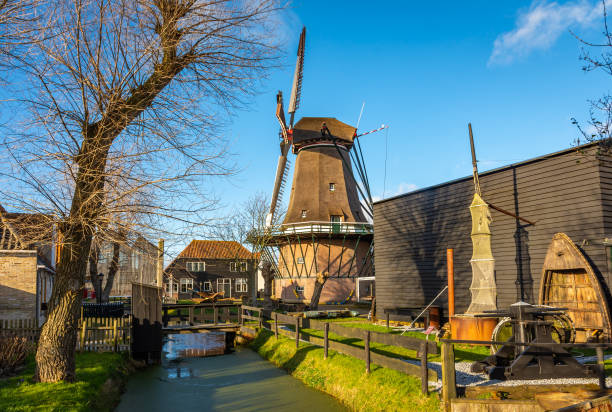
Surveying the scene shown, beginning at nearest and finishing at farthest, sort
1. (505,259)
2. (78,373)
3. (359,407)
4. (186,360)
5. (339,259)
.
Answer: (359,407) < (78,373) < (505,259) < (186,360) < (339,259)

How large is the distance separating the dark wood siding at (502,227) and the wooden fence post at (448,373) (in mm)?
5858

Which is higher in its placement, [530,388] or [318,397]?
[530,388]

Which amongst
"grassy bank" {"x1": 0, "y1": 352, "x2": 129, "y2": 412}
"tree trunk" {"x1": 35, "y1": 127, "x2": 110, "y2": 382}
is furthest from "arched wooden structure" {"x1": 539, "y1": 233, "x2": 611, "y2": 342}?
"tree trunk" {"x1": 35, "y1": 127, "x2": 110, "y2": 382}

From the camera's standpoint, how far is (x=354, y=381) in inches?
360

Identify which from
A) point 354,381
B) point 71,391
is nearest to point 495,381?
point 354,381

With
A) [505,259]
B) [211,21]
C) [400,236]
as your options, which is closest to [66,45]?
[211,21]

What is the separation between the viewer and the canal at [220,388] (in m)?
9.19

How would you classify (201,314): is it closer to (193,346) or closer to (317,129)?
(193,346)

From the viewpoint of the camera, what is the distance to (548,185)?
12.6m

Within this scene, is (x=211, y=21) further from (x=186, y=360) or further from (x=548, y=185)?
(x=186, y=360)

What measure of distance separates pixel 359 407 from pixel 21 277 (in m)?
13.9

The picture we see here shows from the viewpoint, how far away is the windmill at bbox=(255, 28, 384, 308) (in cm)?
3147

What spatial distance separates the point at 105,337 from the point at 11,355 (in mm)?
3794

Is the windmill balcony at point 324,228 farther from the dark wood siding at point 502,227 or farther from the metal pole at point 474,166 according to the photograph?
the metal pole at point 474,166
